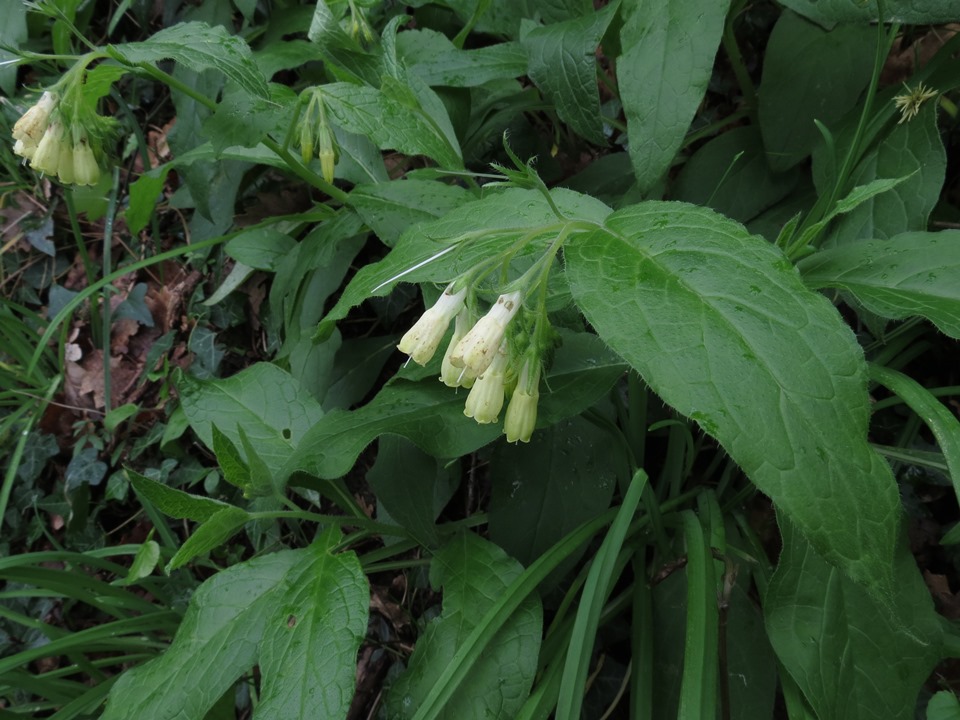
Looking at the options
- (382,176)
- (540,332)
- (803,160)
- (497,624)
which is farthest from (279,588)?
(803,160)

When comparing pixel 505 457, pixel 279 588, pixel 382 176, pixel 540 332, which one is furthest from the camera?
pixel 382 176

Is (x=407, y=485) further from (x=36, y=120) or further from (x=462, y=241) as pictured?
(x=36, y=120)

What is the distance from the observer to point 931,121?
1.47m

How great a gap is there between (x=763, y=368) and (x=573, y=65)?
956 millimetres

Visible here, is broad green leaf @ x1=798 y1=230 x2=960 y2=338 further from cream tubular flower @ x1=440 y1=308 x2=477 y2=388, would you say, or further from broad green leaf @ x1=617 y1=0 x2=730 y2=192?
cream tubular flower @ x1=440 y1=308 x2=477 y2=388

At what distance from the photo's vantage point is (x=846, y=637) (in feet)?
3.73

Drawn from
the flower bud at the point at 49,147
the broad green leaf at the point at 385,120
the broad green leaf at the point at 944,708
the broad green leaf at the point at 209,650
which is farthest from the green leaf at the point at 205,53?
the broad green leaf at the point at 944,708

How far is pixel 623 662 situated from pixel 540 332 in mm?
924

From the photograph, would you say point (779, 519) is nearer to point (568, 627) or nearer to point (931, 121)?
point (568, 627)

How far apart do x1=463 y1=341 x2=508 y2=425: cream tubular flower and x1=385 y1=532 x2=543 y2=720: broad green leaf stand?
42 centimetres

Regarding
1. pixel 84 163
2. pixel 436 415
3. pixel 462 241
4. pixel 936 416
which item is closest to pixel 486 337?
pixel 462 241

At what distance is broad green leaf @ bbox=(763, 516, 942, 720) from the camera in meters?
1.11

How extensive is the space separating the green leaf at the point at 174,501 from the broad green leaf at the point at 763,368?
0.88 metres

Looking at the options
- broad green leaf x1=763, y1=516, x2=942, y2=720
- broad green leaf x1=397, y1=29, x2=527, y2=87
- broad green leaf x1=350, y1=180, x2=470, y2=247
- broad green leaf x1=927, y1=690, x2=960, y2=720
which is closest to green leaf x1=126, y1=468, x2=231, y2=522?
broad green leaf x1=350, y1=180, x2=470, y2=247
